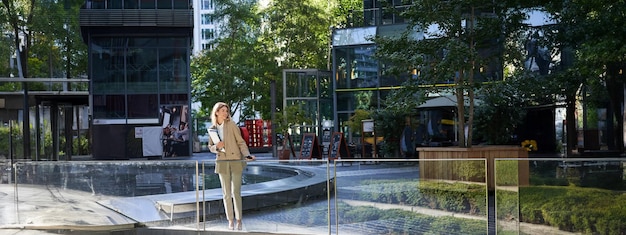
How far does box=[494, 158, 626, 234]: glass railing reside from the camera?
774 cm

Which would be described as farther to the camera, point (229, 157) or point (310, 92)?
point (310, 92)

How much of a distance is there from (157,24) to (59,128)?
24.6 ft

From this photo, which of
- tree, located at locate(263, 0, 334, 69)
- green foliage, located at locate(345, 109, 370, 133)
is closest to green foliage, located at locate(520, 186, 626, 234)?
green foliage, located at locate(345, 109, 370, 133)

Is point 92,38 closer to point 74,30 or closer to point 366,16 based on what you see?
point 74,30

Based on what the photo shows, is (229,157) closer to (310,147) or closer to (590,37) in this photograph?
(590,37)

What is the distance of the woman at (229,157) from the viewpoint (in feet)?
32.8

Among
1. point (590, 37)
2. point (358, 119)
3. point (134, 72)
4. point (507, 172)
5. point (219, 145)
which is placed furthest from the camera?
point (134, 72)

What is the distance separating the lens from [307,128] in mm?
35344

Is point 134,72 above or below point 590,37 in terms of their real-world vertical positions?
above

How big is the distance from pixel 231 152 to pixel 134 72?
28.5 meters

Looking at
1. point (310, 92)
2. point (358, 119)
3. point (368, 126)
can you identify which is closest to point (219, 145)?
point (368, 126)

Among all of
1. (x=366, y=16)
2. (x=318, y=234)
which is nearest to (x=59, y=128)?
(x=366, y=16)

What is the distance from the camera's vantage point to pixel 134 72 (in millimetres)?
37500

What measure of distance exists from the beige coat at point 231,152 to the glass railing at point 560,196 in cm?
346
